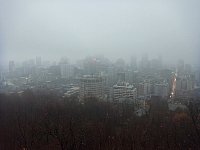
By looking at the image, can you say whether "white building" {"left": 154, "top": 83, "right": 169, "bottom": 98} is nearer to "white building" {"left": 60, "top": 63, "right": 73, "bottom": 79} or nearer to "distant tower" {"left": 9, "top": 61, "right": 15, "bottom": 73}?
"white building" {"left": 60, "top": 63, "right": 73, "bottom": 79}

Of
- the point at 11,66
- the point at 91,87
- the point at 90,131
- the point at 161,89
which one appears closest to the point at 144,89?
the point at 161,89

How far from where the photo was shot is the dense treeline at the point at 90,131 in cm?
383

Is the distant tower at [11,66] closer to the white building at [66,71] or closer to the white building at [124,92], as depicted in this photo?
the white building at [66,71]

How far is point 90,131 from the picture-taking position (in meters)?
4.48

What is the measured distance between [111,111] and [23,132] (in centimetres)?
286

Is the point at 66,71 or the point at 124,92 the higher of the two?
the point at 66,71

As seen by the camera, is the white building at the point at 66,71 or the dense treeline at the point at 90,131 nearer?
the dense treeline at the point at 90,131

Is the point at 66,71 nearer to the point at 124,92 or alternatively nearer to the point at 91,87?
the point at 91,87

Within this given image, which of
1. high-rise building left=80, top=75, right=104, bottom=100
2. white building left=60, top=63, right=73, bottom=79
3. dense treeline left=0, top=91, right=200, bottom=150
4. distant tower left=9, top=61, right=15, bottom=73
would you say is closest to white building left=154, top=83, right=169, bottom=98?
high-rise building left=80, top=75, right=104, bottom=100

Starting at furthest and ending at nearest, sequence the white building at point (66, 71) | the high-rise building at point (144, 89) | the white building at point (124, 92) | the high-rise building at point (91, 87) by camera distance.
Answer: the white building at point (66, 71) < the high-rise building at point (144, 89) < the high-rise building at point (91, 87) < the white building at point (124, 92)

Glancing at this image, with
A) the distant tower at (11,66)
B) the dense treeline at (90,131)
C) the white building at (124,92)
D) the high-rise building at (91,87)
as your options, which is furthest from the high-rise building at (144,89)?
the distant tower at (11,66)

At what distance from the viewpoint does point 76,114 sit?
6.39 metres

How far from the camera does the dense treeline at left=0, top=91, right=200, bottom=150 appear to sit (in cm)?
383

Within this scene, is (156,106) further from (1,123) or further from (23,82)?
(23,82)
